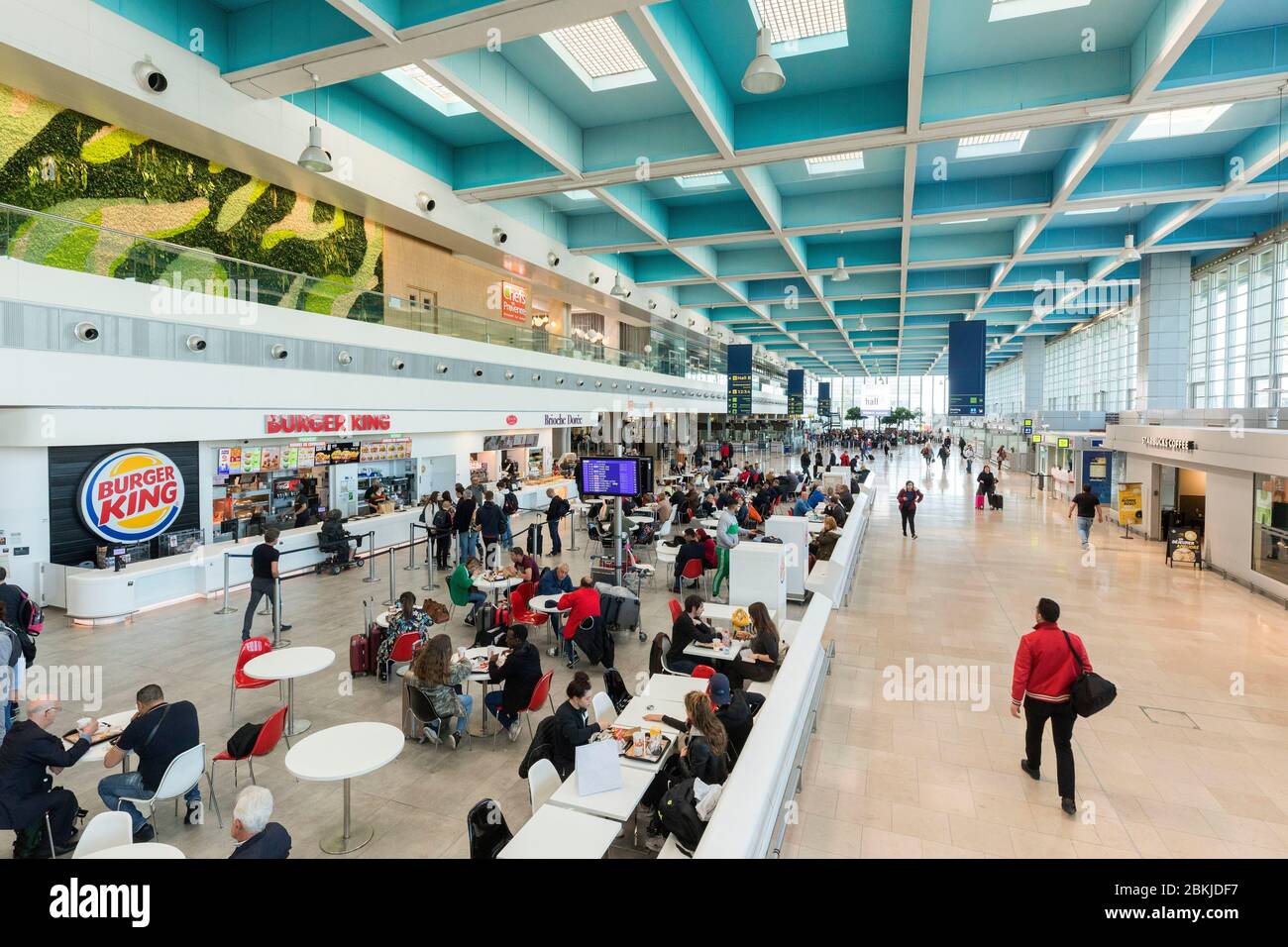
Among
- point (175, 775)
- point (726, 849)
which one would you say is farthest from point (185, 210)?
Result: point (726, 849)

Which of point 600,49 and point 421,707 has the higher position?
point 600,49

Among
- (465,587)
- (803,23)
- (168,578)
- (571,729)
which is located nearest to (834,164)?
(803,23)

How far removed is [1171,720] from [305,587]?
12987 millimetres

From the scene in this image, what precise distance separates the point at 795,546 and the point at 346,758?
28.5 ft

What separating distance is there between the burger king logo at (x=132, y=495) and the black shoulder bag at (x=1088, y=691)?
545 inches

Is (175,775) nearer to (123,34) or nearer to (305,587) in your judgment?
(305,587)

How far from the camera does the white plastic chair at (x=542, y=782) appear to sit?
4.28 m

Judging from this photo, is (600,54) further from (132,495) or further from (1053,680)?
(132,495)

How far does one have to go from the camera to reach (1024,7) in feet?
25.1

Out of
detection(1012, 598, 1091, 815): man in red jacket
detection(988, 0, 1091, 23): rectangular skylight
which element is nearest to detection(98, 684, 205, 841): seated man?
detection(1012, 598, 1091, 815): man in red jacket

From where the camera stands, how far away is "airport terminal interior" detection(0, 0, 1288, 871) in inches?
189

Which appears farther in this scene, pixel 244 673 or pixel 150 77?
pixel 150 77

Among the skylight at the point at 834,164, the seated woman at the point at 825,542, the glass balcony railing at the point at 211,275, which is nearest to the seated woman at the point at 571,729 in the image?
the seated woman at the point at 825,542

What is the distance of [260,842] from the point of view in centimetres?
334
